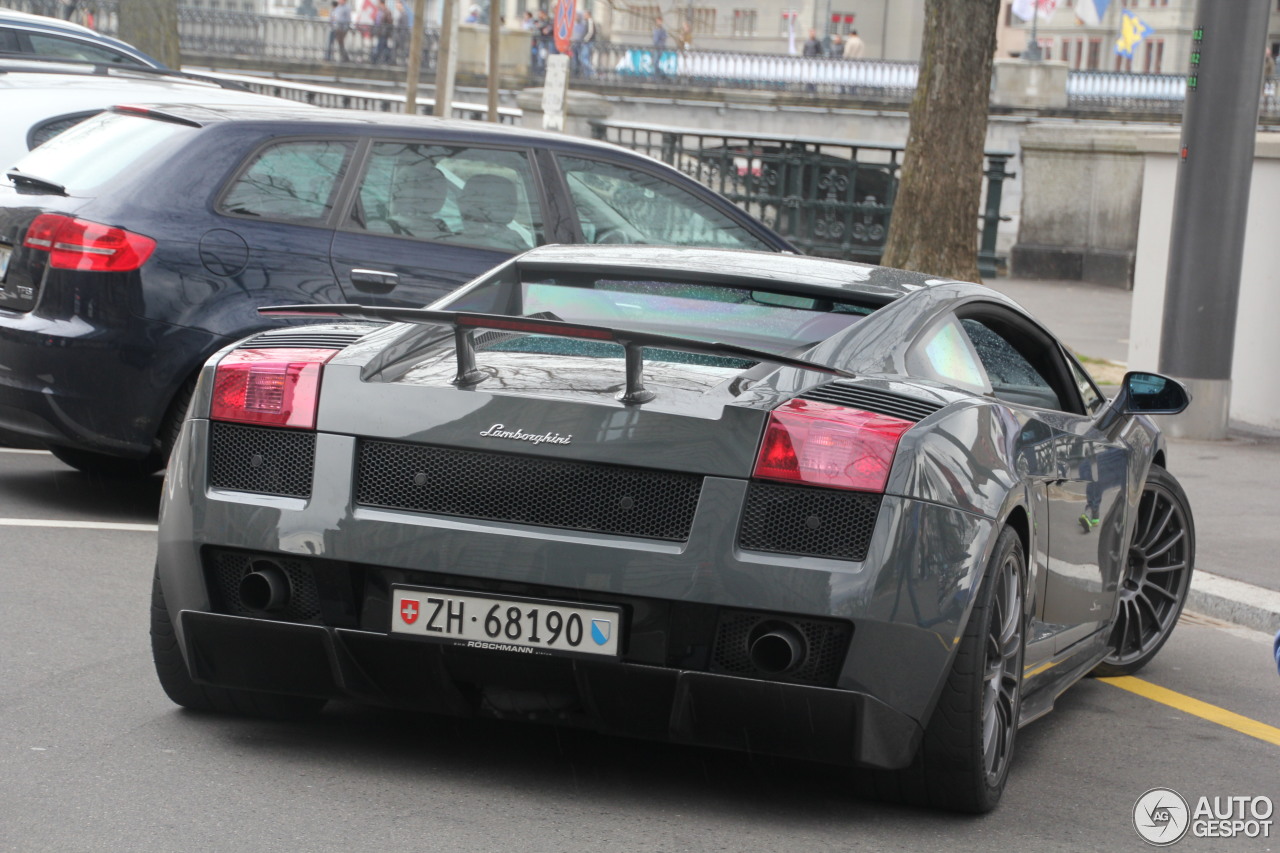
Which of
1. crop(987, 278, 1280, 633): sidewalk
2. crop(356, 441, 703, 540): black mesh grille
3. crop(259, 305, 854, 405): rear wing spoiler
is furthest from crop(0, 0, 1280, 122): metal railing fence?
crop(356, 441, 703, 540): black mesh grille

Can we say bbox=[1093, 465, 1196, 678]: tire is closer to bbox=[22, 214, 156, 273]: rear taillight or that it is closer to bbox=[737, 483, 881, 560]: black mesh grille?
bbox=[737, 483, 881, 560]: black mesh grille

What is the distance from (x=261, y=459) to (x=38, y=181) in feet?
12.1

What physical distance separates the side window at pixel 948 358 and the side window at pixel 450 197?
3504 millimetres

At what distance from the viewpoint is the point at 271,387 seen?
4.41 m

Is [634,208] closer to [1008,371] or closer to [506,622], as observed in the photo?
[1008,371]

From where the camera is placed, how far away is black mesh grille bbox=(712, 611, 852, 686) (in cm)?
405

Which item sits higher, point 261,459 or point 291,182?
point 291,182

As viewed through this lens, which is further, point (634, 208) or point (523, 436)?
point (634, 208)

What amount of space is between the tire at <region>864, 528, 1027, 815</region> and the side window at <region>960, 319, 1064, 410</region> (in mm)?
778

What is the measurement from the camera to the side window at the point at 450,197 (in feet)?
26.2

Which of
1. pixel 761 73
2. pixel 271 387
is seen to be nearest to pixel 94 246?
pixel 271 387

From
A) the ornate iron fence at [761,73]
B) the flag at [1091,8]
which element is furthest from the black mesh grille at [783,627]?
the flag at [1091,8]

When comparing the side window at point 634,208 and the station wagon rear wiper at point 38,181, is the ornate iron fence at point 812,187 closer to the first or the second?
the side window at point 634,208

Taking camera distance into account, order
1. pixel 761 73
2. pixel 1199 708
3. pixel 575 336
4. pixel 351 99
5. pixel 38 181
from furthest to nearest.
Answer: pixel 761 73, pixel 351 99, pixel 38 181, pixel 1199 708, pixel 575 336
